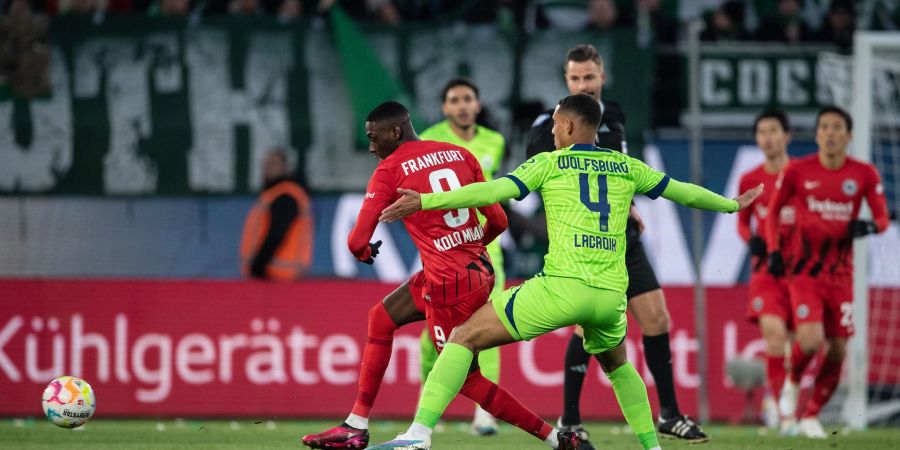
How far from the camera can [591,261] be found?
663 cm

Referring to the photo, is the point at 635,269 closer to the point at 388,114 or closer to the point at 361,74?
the point at 388,114

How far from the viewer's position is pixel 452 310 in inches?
291

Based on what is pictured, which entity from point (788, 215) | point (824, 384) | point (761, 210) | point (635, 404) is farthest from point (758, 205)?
point (635, 404)

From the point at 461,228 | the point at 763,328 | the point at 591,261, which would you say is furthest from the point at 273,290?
the point at 591,261

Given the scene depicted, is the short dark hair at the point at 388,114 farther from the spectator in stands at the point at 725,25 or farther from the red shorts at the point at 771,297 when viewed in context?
the spectator in stands at the point at 725,25

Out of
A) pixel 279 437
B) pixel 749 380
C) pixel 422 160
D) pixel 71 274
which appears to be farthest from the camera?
pixel 71 274

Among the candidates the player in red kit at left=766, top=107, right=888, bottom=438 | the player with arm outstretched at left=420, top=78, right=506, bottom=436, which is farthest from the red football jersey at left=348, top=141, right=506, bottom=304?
the player in red kit at left=766, top=107, right=888, bottom=438

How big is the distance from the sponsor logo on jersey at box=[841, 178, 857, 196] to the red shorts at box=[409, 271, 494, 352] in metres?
3.81

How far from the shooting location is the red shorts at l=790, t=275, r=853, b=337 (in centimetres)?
1012

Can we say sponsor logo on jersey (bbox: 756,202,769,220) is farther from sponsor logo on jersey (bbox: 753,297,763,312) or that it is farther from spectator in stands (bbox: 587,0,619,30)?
spectator in stands (bbox: 587,0,619,30)

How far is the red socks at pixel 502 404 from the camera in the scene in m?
7.19

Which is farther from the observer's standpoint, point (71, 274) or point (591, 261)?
point (71, 274)

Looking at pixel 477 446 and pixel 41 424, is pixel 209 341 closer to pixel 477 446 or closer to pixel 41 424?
pixel 41 424

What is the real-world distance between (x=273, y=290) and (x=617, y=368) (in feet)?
17.8
